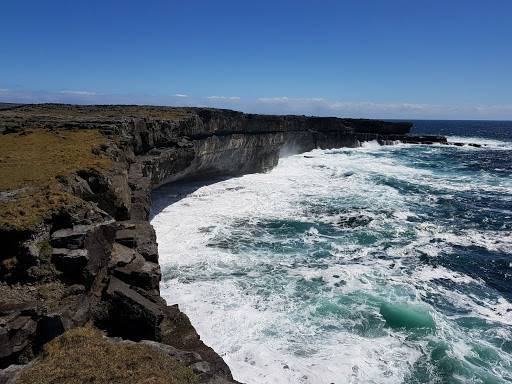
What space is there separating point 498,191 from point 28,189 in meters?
42.2

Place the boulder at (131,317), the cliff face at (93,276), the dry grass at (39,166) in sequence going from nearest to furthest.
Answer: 1. the cliff face at (93,276)
2. the boulder at (131,317)
3. the dry grass at (39,166)

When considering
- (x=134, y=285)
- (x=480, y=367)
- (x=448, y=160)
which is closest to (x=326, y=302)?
(x=480, y=367)

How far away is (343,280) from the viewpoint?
18.6 m

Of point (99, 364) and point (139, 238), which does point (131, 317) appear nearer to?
point (99, 364)

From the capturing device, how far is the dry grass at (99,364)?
26.8 feet

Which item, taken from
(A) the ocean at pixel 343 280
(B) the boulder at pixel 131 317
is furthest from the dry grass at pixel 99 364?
(A) the ocean at pixel 343 280

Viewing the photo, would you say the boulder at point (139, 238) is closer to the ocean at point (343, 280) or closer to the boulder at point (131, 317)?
the ocean at point (343, 280)

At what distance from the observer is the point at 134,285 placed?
12453 millimetres

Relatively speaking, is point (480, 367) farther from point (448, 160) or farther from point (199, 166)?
point (448, 160)

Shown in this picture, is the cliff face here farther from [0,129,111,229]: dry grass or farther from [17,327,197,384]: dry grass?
[17,327,197,384]: dry grass

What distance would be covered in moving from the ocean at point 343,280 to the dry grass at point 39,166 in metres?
5.93

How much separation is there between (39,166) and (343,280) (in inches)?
544

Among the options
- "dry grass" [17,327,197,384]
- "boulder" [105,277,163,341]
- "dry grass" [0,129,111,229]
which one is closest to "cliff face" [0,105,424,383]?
"boulder" [105,277,163,341]

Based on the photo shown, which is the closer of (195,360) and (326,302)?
(195,360)
